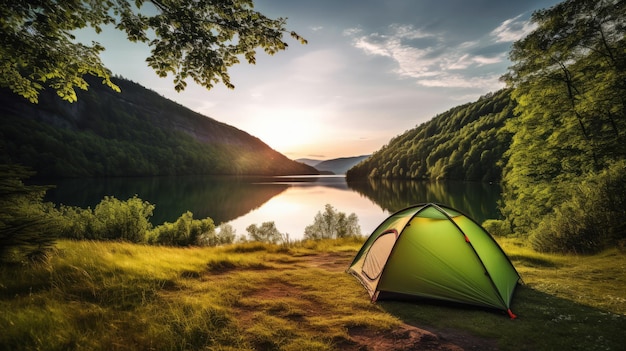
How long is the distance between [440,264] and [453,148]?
12929 cm

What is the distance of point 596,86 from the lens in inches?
564

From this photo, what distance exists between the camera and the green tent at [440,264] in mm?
6309

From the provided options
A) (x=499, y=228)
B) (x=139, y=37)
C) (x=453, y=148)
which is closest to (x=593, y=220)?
(x=139, y=37)

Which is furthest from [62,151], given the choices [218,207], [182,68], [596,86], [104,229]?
[596,86]

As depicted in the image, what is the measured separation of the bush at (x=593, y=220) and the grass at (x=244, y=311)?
130 inches

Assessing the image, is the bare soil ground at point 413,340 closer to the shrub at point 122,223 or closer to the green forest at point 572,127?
the green forest at point 572,127

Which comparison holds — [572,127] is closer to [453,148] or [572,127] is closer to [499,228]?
[499,228]

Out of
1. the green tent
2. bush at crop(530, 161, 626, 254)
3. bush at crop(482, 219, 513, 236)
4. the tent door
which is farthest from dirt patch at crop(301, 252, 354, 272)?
bush at crop(482, 219, 513, 236)

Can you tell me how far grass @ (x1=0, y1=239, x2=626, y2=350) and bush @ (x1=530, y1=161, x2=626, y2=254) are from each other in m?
3.29

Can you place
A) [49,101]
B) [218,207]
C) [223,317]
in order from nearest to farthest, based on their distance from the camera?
[223,317], [218,207], [49,101]

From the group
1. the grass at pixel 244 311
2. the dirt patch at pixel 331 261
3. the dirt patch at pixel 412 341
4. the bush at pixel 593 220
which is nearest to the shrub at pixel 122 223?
the grass at pixel 244 311

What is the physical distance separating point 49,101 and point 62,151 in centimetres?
5292

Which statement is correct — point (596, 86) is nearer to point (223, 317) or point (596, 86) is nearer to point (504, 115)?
point (223, 317)

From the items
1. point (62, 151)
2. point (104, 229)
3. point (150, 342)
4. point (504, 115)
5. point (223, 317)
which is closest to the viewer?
point (150, 342)
